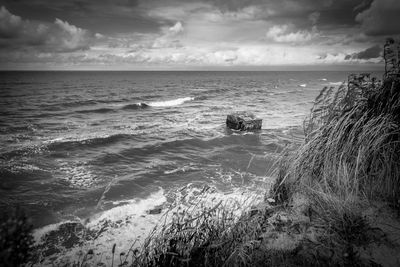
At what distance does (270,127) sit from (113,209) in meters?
14.9

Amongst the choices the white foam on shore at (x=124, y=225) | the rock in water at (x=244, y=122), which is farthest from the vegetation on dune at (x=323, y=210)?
the rock in water at (x=244, y=122)

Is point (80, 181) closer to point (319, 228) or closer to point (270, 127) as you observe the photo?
point (319, 228)

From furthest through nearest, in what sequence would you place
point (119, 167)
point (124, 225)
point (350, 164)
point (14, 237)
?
point (119, 167) → point (124, 225) → point (350, 164) → point (14, 237)

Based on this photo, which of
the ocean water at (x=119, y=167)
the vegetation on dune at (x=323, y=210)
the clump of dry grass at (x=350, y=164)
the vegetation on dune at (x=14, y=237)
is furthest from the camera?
the ocean water at (x=119, y=167)

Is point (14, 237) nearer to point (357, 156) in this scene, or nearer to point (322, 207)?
point (322, 207)

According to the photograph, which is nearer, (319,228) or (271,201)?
(319,228)

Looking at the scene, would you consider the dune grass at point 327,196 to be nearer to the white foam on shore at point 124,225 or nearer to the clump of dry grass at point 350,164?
the clump of dry grass at point 350,164

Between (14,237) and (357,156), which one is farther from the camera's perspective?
(357,156)

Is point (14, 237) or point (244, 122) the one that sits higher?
point (14, 237)

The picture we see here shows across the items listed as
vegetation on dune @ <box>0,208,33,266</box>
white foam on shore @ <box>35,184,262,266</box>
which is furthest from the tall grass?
vegetation on dune @ <box>0,208,33,266</box>

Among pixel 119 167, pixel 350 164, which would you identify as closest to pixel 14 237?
pixel 350 164

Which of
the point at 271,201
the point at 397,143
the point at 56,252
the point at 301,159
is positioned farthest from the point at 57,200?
the point at 397,143

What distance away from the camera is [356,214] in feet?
11.4

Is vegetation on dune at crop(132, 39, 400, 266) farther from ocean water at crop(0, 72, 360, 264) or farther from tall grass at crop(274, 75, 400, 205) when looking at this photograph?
ocean water at crop(0, 72, 360, 264)
